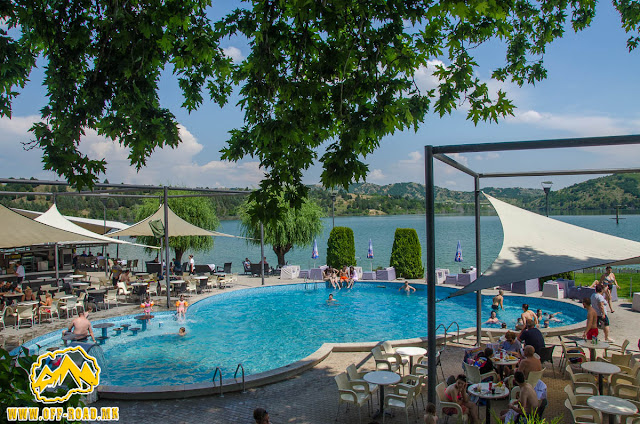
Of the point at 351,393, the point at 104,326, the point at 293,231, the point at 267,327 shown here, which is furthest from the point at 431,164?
the point at 293,231

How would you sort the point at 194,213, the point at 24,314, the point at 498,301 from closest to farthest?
the point at 24,314, the point at 498,301, the point at 194,213

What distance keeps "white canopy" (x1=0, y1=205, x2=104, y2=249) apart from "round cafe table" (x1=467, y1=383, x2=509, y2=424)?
39.4ft

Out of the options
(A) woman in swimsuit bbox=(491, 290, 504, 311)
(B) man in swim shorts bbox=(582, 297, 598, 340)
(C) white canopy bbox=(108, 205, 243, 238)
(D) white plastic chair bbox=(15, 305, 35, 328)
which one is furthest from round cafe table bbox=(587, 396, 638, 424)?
(C) white canopy bbox=(108, 205, 243, 238)

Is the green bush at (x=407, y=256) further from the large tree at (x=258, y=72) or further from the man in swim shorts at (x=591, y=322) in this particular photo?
the large tree at (x=258, y=72)

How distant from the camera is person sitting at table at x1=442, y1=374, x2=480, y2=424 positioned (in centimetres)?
708

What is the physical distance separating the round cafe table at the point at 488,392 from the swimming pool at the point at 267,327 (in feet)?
20.8

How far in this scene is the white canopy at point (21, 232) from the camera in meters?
12.5

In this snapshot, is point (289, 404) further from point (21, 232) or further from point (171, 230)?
point (171, 230)

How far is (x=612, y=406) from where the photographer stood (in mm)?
6535

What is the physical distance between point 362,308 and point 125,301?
1015cm

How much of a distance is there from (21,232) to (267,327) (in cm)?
849

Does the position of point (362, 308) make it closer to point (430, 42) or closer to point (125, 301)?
point (125, 301)

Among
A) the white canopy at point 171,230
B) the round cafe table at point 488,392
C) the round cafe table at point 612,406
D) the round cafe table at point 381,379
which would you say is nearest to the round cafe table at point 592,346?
the round cafe table at point 612,406

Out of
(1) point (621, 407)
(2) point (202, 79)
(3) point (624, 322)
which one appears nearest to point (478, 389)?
(1) point (621, 407)
